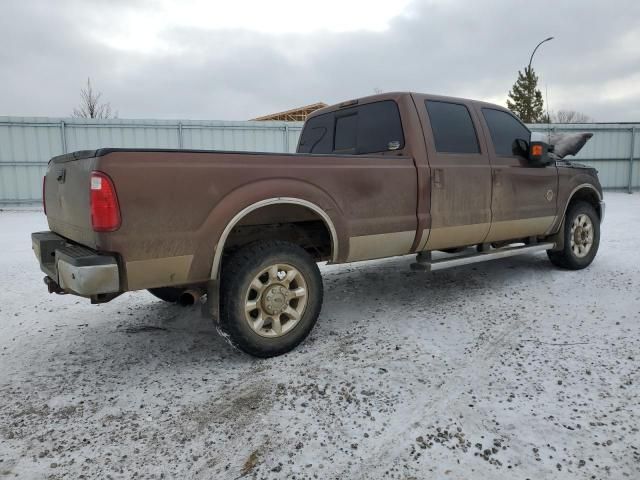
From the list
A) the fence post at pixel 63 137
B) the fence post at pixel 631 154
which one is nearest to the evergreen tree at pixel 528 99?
the fence post at pixel 631 154

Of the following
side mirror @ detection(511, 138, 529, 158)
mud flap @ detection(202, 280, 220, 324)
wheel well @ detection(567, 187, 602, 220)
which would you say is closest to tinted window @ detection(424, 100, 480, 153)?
side mirror @ detection(511, 138, 529, 158)

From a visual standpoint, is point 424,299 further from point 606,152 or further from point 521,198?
point 606,152

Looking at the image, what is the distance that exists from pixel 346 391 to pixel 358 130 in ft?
8.56

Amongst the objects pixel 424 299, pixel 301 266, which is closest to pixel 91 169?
pixel 301 266

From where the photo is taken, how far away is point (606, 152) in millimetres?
18500

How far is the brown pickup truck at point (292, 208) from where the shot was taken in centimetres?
277

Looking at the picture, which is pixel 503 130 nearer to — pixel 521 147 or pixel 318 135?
pixel 521 147

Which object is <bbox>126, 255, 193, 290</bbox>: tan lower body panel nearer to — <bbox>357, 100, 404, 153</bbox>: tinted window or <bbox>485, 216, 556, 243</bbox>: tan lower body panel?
<bbox>357, 100, 404, 153</bbox>: tinted window

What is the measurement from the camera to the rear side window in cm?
420

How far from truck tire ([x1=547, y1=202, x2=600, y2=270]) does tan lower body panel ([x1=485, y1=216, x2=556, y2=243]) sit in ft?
1.40

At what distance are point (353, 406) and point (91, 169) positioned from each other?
6.63 ft

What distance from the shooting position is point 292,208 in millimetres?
3463

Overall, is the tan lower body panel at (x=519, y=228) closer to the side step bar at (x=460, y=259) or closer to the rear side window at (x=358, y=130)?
the side step bar at (x=460, y=259)

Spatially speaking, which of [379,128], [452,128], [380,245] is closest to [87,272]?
[380,245]
